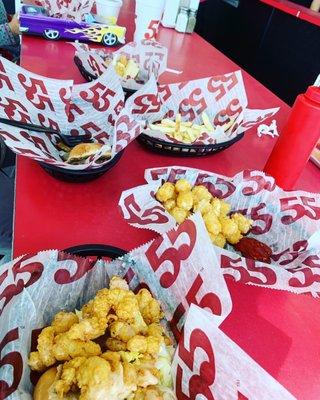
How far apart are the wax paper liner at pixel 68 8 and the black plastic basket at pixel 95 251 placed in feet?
7.10

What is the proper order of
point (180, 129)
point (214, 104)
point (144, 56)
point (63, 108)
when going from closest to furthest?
point (63, 108) < point (180, 129) < point (214, 104) < point (144, 56)

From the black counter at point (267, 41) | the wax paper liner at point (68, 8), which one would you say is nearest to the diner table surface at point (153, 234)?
the wax paper liner at point (68, 8)

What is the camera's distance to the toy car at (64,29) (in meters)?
2.20

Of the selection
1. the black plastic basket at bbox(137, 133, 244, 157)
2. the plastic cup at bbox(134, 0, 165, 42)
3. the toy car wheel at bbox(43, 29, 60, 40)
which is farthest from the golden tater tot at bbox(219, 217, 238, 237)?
the toy car wheel at bbox(43, 29, 60, 40)

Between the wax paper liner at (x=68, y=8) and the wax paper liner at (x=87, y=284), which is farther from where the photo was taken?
the wax paper liner at (x=68, y=8)

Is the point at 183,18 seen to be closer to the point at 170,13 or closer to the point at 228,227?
the point at 170,13

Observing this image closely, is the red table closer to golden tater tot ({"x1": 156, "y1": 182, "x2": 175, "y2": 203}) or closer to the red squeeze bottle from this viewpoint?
golden tater tot ({"x1": 156, "y1": 182, "x2": 175, "y2": 203})

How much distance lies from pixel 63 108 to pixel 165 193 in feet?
1.67

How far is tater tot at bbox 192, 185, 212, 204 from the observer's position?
986 millimetres

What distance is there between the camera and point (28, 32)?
2211 millimetres

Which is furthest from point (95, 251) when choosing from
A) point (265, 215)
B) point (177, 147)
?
point (177, 147)

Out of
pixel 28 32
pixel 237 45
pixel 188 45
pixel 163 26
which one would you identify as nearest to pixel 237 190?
pixel 28 32

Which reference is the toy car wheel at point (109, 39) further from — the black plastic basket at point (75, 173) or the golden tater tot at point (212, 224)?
the golden tater tot at point (212, 224)

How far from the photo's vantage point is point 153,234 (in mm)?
983
